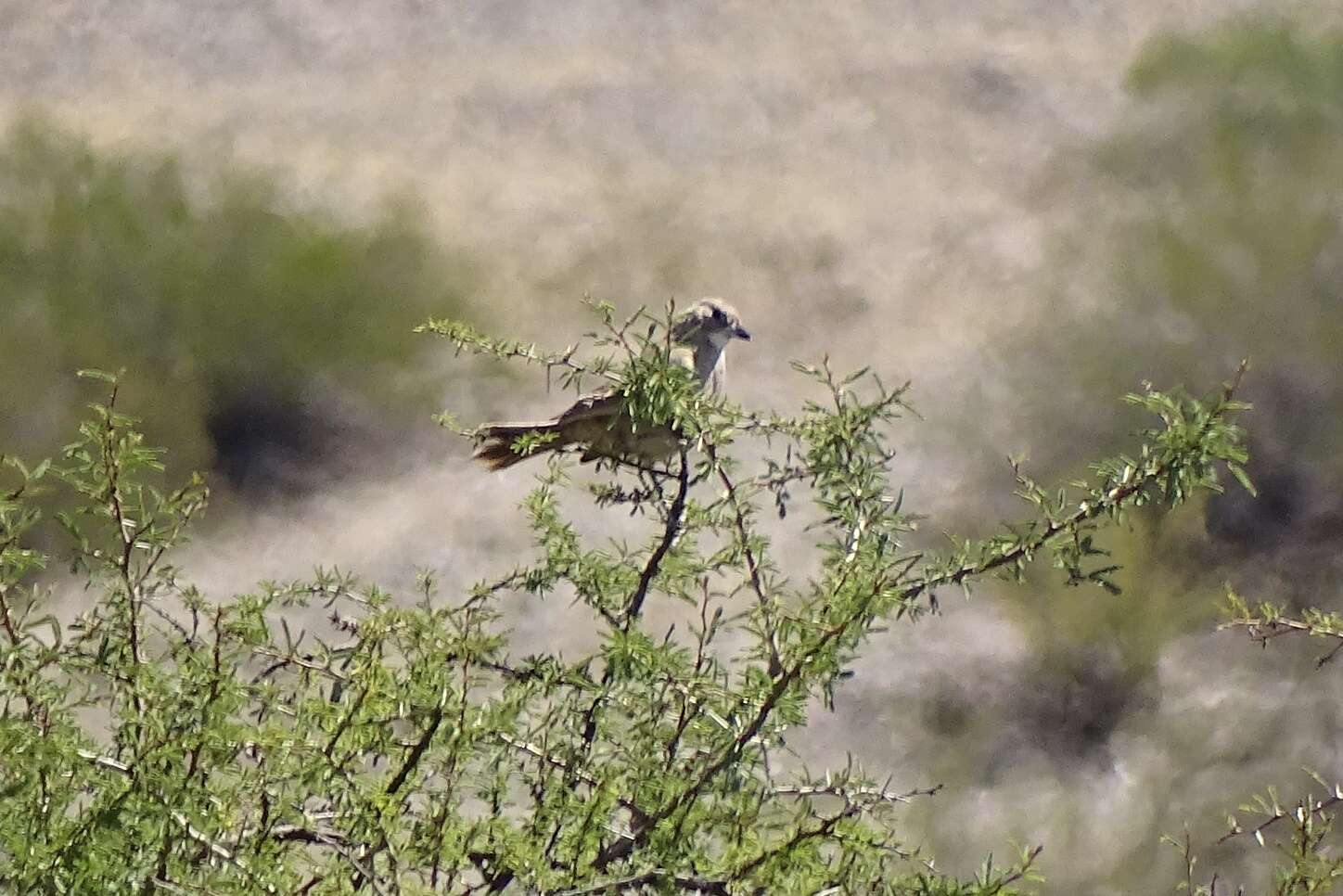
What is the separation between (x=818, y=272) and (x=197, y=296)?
287 cm

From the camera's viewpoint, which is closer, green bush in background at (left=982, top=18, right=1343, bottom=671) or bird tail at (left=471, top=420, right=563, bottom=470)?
bird tail at (left=471, top=420, right=563, bottom=470)

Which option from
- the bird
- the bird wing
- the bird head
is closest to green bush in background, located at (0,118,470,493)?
the bird head

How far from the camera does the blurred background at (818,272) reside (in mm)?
6375

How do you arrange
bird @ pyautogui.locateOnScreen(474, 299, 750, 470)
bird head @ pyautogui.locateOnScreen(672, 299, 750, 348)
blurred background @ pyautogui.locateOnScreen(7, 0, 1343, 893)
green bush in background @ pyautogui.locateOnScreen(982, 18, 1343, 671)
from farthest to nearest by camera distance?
green bush in background @ pyautogui.locateOnScreen(982, 18, 1343, 671), blurred background @ pyautogui.locateOnScreen(7, 0, 1343, 893), bird head @ pyautogui.locateOnScreen(672, 299, 750, 348), bird @ pyautogui.locateOnScreen(474, 299, 750, 470)

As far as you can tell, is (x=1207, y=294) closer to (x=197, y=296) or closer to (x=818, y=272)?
(x=818, y=272)

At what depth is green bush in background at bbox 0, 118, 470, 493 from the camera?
6.73 metres

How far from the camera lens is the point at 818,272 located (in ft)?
24.9

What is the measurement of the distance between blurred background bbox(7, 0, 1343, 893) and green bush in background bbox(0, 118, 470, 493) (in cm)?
2

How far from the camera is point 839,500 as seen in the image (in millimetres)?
2238

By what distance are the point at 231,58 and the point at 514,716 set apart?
21.5 ft

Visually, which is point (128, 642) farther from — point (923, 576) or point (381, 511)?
point (381, 511)

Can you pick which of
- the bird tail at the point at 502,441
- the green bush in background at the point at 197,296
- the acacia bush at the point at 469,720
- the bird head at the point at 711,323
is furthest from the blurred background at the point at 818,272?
the acacia bush at the point at 469,720

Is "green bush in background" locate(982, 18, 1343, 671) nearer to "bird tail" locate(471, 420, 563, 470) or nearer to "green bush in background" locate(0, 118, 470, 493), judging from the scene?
"green bush in background" locate(0, 118, 470, 493)

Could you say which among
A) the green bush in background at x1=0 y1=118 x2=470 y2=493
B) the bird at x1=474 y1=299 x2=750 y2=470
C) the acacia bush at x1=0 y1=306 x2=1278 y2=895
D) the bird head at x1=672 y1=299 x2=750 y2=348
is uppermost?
the green bush in background at x1=0 y1=118 x2=470 y2=493
